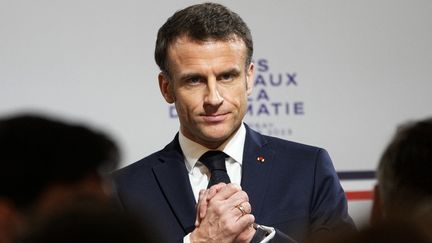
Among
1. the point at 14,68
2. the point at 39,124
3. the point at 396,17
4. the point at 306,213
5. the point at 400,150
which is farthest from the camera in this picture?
the point at 396,17

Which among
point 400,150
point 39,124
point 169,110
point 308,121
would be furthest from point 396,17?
point 39,124

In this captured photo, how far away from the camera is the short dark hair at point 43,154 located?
3.61 feet

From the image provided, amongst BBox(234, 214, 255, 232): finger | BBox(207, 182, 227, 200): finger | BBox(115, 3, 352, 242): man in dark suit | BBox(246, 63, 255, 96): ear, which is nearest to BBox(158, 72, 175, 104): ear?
BBox(115, 3, 352, 242): man in dark suit

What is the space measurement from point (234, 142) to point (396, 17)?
1640 millimetres

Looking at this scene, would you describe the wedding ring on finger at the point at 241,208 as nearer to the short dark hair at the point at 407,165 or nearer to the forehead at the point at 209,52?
the forehead at the point at 209,52

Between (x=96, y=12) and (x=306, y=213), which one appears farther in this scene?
(x=96, y=12)

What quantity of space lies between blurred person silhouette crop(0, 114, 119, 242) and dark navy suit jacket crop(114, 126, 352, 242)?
1.28m

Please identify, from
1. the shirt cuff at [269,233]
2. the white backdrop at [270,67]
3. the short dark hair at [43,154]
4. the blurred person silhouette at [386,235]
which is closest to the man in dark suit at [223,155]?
the shirt cuff at [269,233]

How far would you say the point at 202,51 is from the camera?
2619mm

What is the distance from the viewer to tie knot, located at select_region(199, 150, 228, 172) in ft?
8.43

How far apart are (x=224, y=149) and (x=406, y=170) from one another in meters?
1.32

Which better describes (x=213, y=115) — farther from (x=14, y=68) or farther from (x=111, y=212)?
(x=111, y=212)

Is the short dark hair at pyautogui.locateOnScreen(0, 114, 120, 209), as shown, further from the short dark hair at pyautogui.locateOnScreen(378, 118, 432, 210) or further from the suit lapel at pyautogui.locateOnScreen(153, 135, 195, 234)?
the suit lapel at pyautogui.locateOnScreen(153, 135, 195, 234)

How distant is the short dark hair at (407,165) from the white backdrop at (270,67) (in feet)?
7.71
